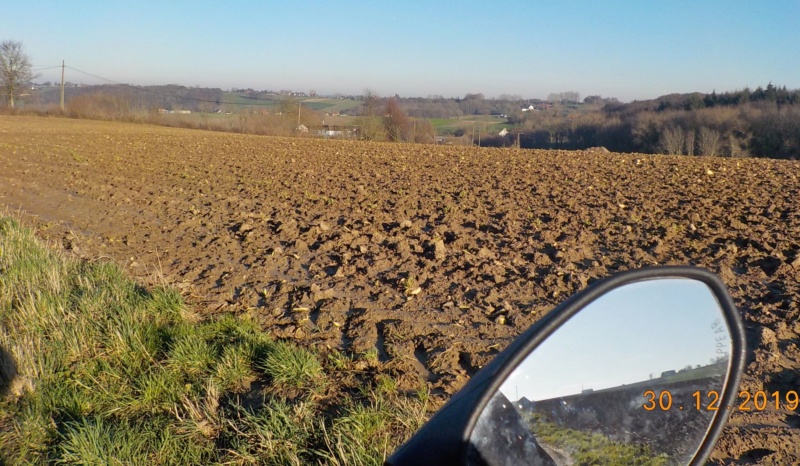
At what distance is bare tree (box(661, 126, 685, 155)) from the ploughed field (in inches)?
938

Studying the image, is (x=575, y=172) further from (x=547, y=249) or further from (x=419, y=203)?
(x=547, y=249)

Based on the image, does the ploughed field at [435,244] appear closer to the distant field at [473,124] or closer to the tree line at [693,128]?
the tree line at [693,128]

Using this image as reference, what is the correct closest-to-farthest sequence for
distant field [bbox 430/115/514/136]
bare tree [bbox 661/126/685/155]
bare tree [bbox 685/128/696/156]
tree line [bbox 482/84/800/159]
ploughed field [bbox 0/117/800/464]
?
1. ploughed field [bbox 0/117/800/464]
2. bare tree [bbox 685/128/696/156]
3. bare tree [bbox 661/126/685/155]
4. tree line [bbox 482/84/800/159]
5. distant field [bbox 430/115/514/136]

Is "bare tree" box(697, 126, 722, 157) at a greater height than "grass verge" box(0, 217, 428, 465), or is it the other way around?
"bare tree" box(697, 126, 722, 157)

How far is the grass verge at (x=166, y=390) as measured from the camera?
3412 millimetres

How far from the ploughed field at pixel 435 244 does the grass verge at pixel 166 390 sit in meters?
0.56

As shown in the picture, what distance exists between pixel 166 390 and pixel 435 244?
4.67 metres

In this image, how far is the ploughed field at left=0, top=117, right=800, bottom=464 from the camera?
16.9 feet

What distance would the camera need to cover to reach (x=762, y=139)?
1719 inches

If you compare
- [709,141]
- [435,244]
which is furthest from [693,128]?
[435,244]

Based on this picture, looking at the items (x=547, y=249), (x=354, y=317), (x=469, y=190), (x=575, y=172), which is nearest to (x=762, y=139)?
→ (x=575, y=172)

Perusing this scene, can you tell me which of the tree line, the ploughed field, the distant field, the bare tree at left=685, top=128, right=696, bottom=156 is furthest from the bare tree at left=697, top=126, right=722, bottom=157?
the distant field

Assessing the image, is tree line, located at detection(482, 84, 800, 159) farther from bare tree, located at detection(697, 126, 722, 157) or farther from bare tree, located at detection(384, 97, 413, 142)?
bare tree, located at detection(384, 97, 413, 142)

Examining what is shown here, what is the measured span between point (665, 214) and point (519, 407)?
985 centimetres
